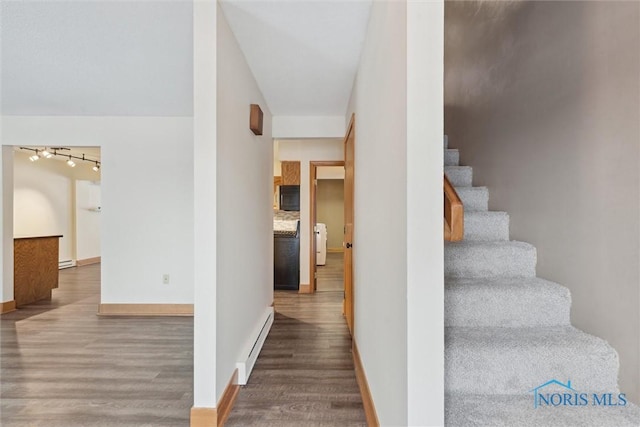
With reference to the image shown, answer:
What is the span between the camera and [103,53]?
2225mm

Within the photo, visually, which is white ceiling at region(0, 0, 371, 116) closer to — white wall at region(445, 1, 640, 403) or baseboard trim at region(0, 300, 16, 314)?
white wall at region(445, 1, 640, 403)

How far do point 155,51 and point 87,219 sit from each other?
23.1 feet

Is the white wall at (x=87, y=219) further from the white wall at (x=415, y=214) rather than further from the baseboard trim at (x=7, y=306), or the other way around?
the white wall at (x=415, y=214)

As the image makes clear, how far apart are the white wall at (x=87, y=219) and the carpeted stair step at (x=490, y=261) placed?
8258 millimetres

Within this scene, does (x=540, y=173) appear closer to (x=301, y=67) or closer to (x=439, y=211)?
(x=439, y=211)

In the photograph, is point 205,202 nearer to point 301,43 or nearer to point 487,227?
point 301,43

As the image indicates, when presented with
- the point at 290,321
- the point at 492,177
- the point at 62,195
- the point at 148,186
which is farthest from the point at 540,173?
the point at 62,195

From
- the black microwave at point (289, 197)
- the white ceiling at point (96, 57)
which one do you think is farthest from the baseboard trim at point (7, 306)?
the black microwave at point (289, 197)

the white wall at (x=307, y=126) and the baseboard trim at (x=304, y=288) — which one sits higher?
the white wall at (x=307, y=126)

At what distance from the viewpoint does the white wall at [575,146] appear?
1.31m

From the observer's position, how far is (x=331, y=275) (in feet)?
19.5

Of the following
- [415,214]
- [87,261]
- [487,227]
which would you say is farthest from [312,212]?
[87,261]

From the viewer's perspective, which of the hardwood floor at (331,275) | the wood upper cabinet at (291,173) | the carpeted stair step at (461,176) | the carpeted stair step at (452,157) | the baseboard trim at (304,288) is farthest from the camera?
the wood upper cabinet at (291,173)

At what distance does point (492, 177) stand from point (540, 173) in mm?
507
